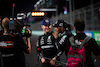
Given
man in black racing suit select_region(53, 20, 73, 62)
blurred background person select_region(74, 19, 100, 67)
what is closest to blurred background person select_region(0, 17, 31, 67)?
man in black racing suit select_region(53, 20, 73, 62)

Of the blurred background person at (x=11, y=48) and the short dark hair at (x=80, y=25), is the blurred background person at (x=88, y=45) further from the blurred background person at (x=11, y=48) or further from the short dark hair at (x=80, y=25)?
the blurred background person at (x=11, y=48)

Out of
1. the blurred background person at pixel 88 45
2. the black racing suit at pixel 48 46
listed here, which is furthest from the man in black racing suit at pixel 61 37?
the blurred background person at pixel 88 45

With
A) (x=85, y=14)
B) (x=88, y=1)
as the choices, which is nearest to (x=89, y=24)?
(x=85, y=14)

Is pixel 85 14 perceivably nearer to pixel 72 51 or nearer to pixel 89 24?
pixel 89 24

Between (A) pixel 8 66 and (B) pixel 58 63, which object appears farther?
(B) pixel 58 63

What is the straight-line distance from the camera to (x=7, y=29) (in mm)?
2459

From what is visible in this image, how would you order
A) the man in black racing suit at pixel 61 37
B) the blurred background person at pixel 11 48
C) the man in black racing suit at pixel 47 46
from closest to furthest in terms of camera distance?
1. the blurred background person at pixel 11 48
2. the man in black racing suit at pixel 61 37
3. the man in black racing suit at pixel 47 46

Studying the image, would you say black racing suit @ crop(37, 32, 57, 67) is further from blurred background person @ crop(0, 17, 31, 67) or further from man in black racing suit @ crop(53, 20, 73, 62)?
blurred background person @ crop(0, 17, 31, 67)

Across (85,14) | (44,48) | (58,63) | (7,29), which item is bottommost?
(58,63)

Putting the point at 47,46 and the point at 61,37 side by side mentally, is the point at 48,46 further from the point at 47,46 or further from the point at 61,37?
the point at 61,37

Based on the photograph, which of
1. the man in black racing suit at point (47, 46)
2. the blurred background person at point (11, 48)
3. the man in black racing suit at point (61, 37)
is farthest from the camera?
the man in black racing suit at point (47, 46)

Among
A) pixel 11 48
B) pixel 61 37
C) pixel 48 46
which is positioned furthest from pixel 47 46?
pixel 11 48

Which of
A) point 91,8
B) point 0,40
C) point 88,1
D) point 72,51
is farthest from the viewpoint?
point 88,1

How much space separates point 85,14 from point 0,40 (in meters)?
14.8
